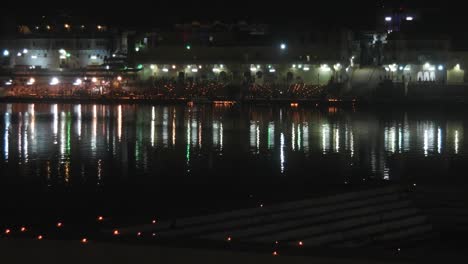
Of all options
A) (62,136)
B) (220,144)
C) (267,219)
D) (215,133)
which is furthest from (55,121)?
(267,219)

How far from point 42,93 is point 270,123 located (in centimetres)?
1786

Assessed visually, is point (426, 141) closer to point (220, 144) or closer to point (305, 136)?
point (305, 136)

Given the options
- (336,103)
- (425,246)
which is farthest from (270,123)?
(425,246)

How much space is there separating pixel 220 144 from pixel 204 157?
223 cm

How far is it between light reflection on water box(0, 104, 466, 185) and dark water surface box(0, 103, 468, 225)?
0.03 meters

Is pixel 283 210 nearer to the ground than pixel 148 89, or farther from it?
nearer to the ground

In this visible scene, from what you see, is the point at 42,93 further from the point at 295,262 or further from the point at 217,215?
the point at 295,262

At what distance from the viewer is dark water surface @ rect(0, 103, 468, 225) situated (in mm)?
8453

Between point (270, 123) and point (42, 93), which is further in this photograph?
point (42, 93)

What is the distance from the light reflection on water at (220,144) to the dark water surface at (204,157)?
27mm

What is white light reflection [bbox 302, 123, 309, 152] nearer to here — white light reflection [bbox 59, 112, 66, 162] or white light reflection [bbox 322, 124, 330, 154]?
white light reflection [bbox 322, 124, 330, 154]

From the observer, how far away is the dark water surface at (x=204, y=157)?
333 inches

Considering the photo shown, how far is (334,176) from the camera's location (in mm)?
10531

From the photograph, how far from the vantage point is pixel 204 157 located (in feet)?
42.5
